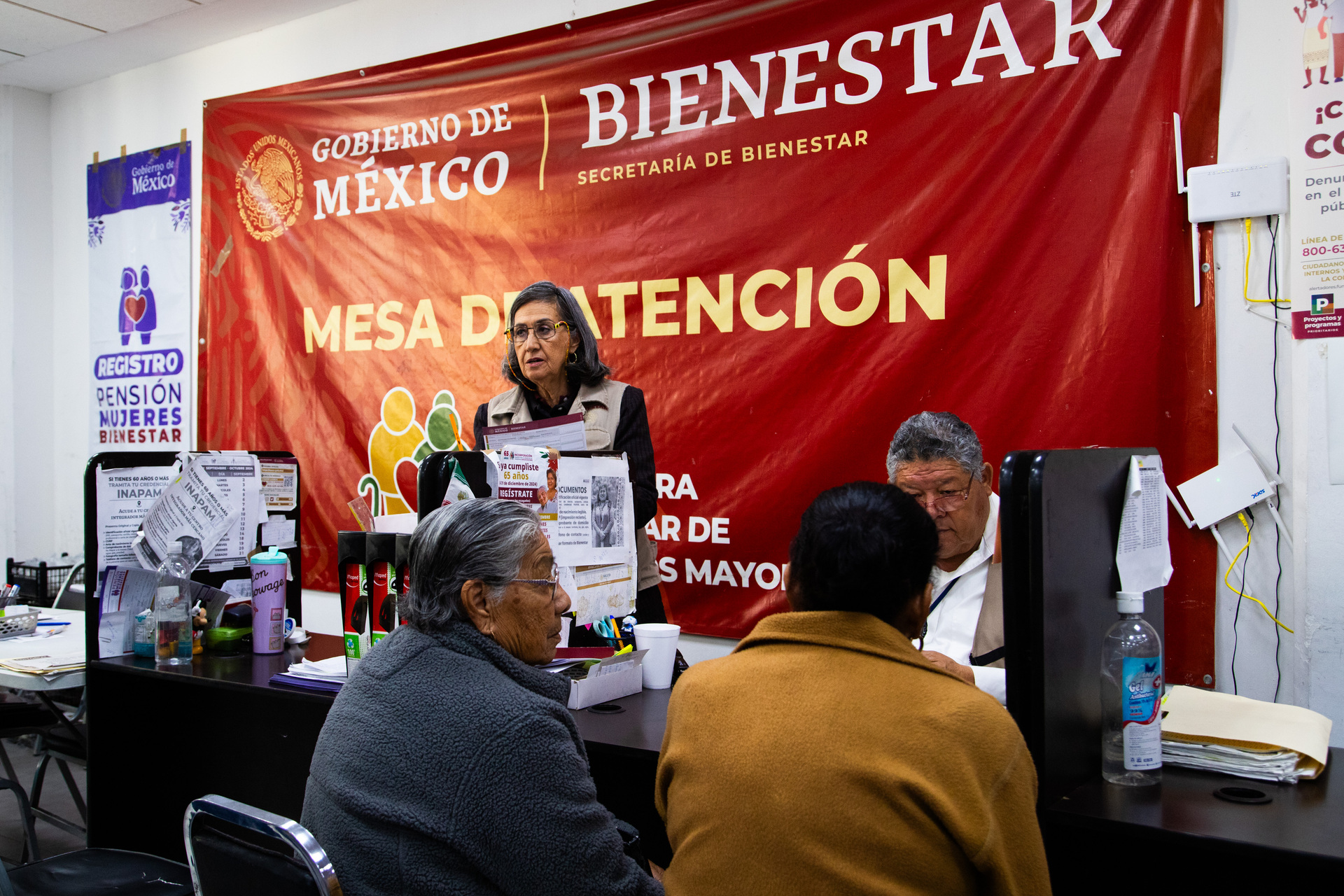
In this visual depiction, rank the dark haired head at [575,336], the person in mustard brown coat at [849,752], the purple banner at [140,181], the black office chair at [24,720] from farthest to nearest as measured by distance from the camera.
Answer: the purple banner at [140,181] < the black office chair at [24,720] < the dark haired head at [575,336] < the person in mustard brown coat at [849,752]

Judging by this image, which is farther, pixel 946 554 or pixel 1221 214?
pixel 1221 214

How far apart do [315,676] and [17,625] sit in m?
1.48

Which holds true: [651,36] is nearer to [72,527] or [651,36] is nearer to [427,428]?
[427,428]

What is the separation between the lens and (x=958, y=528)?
201cm

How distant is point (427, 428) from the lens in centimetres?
379

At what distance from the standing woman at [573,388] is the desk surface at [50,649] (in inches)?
45.3

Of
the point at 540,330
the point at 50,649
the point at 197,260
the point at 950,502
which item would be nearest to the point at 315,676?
the point at 540,330

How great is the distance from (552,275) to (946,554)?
196 cm

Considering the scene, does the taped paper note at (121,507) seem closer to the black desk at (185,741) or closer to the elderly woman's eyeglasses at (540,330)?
the black desk at (185,741)

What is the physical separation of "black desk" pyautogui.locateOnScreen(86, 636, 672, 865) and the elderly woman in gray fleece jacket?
0.86m

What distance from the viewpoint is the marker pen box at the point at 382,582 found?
1989mm

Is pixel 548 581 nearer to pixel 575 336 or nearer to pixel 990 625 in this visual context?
pixel 990 625

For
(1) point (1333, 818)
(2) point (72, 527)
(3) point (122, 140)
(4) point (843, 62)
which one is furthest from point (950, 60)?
(2) point (72, 527)

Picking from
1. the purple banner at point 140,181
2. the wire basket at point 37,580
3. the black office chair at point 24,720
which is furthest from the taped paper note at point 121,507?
the purple banner at point 140,181
